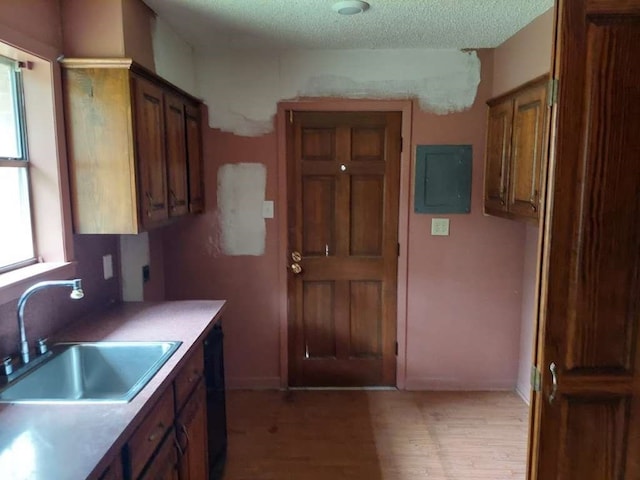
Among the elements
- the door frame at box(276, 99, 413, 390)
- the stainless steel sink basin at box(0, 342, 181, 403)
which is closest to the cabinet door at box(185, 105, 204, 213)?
the door frame at box(276, 99, 413, 390)

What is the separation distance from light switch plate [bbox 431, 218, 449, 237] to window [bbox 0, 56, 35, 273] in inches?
95.3

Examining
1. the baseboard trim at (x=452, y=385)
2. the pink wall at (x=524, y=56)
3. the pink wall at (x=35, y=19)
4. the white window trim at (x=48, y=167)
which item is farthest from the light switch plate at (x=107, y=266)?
the pink wall at (x=524, y=56)

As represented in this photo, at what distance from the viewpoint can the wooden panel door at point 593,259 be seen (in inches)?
53.9

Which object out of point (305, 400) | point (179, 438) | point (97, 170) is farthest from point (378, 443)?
point (97, 170)

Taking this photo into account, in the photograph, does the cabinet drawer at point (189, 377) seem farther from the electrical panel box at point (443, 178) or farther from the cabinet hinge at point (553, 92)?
the electrical panel box at point (443, 178)

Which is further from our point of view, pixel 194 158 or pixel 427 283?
pixel 427 283

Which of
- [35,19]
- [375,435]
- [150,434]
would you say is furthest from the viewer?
[375,435]

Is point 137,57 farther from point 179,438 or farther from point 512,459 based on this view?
point 512,459

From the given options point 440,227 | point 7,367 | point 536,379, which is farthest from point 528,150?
point 7,367

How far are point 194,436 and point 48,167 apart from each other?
131 centimetres

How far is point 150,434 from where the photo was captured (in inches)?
59.9

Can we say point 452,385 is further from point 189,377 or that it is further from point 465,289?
point 189,377

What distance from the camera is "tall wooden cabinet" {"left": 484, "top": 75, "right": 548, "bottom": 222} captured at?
2.31 metres

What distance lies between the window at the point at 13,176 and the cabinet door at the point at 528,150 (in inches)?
91.1
